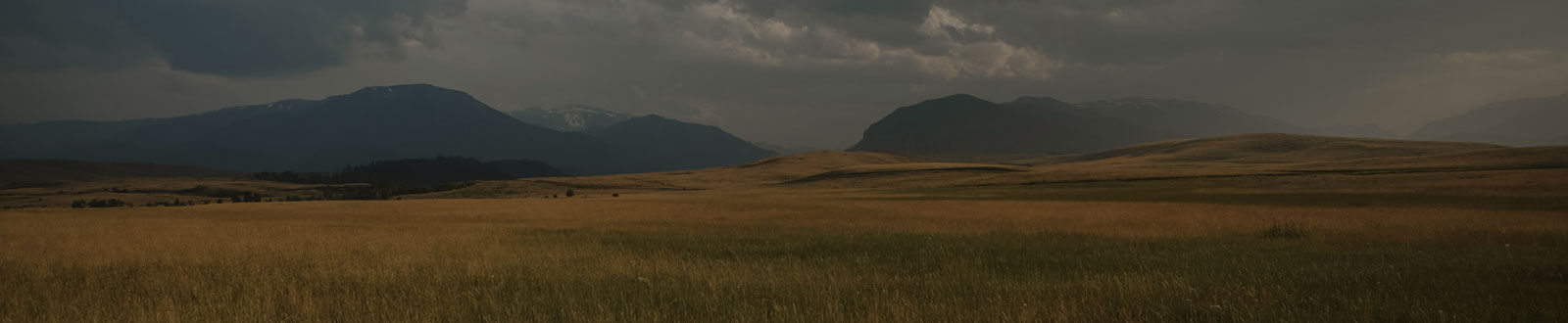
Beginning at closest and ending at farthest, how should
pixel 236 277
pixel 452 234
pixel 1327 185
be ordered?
pixel 236 277, pixel 452 234, pixel 1327 185

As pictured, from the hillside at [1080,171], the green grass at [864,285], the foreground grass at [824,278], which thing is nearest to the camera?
the green grass at [864,285]

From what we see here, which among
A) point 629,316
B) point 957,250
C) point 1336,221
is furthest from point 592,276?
point 1336,221

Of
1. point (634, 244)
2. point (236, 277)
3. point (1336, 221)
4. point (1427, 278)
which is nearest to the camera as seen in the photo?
point (1427, 278)

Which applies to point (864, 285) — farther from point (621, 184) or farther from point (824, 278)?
point (621, 184)

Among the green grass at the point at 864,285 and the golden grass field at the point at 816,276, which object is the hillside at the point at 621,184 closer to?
the golden grass field at the point at 816,276

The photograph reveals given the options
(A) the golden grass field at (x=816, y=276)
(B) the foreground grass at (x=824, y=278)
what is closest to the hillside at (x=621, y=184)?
(A) the golden grass field at (x=816, y=276)

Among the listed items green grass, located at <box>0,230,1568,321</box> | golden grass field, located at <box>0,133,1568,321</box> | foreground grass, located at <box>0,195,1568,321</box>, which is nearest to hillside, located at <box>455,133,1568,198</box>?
golden grass field, located at <box>0,133,1568,321</box>

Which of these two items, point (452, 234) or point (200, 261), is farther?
point (452, 234)

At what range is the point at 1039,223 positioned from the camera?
21.8 meters

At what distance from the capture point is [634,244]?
15133 mm

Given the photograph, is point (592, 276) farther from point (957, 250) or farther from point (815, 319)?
point (957, 250)

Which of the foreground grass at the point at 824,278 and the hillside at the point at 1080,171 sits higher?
the foreground grass at the point at 824,278

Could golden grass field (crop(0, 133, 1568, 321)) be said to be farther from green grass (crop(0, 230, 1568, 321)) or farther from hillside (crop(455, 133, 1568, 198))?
hillside (crop(455, 133, 1568, 198))

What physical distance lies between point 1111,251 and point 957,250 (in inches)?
106
